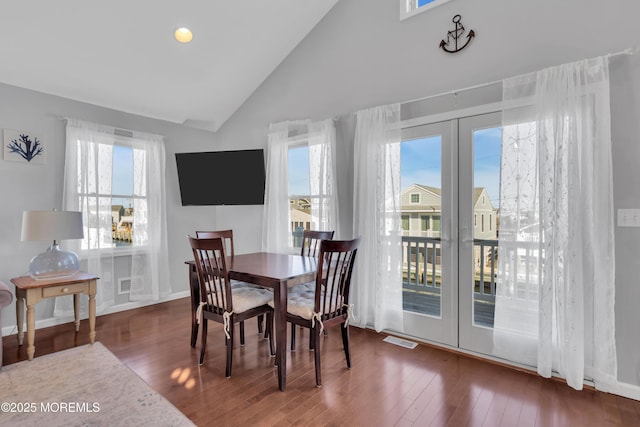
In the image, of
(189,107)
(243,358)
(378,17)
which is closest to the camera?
(243,358)

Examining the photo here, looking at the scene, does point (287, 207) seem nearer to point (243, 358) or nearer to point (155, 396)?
A: point (243, 358)

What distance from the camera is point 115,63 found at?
341 centimetres

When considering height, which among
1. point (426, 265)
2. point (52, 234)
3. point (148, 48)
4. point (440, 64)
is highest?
point (148, 48)

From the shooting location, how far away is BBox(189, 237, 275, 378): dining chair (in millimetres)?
2363

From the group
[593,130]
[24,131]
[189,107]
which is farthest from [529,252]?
[24,131]

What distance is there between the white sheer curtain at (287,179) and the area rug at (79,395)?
204 centimetres

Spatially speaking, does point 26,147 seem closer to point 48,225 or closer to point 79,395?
point 48,225

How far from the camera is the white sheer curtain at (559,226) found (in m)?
2.14

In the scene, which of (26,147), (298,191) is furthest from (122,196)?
(298,191)

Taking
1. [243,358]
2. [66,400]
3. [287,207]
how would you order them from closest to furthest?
[66,400] → [243,358] → [287,207]

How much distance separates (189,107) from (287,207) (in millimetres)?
1942

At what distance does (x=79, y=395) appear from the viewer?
84.0 inches

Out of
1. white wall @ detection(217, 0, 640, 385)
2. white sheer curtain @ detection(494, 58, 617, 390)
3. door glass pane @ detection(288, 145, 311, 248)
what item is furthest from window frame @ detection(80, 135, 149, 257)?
white sheer curtain @ detection(494, 58, 617, 390)

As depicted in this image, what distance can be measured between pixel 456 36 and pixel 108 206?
4.04 m
